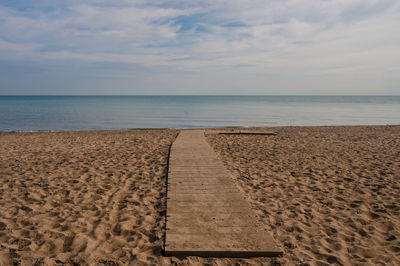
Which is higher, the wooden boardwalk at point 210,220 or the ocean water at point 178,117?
the ocean water at point 178,117

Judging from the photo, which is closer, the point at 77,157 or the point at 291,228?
the point at 291,228

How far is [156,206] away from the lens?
16.3ft

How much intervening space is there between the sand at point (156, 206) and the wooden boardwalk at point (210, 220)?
15cm

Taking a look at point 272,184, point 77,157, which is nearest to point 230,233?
point 272,184

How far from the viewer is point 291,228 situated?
4.20 meters

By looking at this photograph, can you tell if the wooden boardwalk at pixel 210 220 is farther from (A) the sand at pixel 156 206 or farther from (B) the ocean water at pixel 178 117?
(B) the ocean water at pixel 178 117

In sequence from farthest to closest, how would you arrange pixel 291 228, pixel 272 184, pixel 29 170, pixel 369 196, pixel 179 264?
1. pixel 29 170
2. pixel 272 184
3. pixel 369 196
4. pixel 291 228
5. pixel 179 264

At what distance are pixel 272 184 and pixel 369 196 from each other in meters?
2.03

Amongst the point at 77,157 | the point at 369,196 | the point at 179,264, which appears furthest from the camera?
the point at 77,157

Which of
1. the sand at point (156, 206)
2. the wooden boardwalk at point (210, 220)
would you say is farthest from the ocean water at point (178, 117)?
the wooden boardwalk at point (210, 220)

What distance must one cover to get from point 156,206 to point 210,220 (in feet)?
4.17

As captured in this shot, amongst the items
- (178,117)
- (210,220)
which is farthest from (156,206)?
(178,117)

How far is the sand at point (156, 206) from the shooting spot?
11.5 ft

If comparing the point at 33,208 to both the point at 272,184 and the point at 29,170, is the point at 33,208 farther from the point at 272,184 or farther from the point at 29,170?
the point at 272,184
